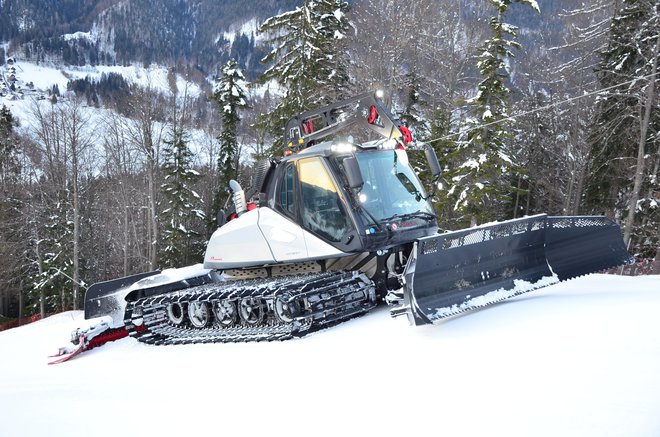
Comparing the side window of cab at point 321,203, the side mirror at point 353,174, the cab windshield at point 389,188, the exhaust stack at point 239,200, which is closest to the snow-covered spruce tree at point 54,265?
the exhaust stack at point 239,200

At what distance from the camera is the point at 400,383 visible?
4082 mm

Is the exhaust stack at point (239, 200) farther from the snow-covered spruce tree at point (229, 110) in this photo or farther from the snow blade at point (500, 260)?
the snow-covered spruce tree at point (229, 110)

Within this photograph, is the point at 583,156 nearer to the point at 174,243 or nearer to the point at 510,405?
the point at 174,243

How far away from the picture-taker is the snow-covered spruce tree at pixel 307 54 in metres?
21.2

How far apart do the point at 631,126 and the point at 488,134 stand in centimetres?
624

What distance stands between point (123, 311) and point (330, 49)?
1560 cm

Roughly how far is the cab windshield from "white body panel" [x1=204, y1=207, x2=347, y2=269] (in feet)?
2.71

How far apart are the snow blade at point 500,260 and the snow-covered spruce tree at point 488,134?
12.9 m

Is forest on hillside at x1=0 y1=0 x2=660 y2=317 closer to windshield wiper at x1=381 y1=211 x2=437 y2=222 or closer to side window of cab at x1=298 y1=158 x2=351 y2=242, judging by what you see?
windshield wiper at x1=381 y1=211 x2=437 y2=222

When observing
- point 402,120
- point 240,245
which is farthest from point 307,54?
point 240,245

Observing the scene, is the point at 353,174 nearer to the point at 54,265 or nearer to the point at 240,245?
the point at 240,245

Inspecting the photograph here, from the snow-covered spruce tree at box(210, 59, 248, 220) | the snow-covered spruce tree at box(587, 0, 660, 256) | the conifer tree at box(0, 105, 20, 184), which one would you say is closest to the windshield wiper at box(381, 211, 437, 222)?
the snow-covered spruce tree at box(587, 0, 660, 256)

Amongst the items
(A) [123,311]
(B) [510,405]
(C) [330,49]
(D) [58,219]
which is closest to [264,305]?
(A) [123,311]

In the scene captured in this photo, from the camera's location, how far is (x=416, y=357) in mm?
4668
